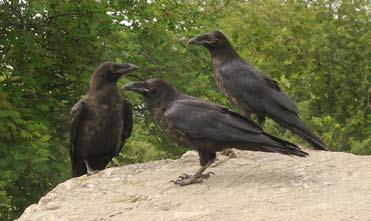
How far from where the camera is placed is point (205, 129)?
18.2 feet

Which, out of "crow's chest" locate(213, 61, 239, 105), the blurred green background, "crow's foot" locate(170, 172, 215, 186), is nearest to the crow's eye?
"crow's chest" locate(213, 61, 239, 105)

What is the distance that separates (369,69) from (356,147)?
11.4ft

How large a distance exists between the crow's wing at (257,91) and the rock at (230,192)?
466mm

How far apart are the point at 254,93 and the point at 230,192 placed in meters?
1.78

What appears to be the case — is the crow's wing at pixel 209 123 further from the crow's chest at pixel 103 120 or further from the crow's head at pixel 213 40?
the crow's head at pixel 213 40

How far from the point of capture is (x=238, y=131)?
549cm

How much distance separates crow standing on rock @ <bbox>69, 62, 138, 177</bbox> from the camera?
23.7 feet

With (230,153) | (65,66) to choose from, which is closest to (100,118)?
(230,153)

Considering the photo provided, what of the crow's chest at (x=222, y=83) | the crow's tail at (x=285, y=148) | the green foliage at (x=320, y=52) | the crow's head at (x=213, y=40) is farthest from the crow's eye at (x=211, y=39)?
the green foliage at (x=320, y=52)

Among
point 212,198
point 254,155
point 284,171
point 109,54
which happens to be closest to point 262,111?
point 254,155

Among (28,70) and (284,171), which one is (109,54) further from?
(284,171)

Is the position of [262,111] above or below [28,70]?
below

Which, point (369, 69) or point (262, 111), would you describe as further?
point (369, 69)

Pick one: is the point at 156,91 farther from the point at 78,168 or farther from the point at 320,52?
the point at 320,52
